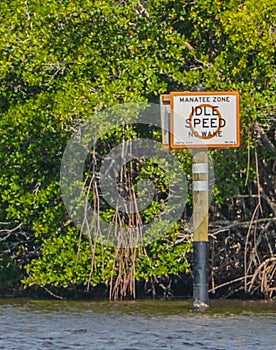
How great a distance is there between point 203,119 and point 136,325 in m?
2.60

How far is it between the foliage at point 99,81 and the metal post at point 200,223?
4.93ft

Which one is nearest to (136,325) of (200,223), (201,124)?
(200,223)

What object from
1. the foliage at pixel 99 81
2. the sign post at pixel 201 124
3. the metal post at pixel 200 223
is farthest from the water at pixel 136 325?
the sign post at pixel 201 124

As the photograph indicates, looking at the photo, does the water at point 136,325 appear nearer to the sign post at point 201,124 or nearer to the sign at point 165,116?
the sign post at point 201,124

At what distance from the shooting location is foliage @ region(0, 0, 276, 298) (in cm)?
1474

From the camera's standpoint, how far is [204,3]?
48.6 ft

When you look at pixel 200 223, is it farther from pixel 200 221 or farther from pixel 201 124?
pixel 201 124

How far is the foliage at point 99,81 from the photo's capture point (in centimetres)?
1474

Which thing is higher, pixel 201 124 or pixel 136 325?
pixel 201 124

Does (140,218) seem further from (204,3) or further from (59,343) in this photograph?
(59,343)

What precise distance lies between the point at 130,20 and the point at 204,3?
1.05 metres

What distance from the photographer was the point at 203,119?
13305 mm

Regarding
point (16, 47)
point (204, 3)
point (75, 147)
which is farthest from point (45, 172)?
point (204, 3)

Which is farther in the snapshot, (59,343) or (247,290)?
(247,290)
